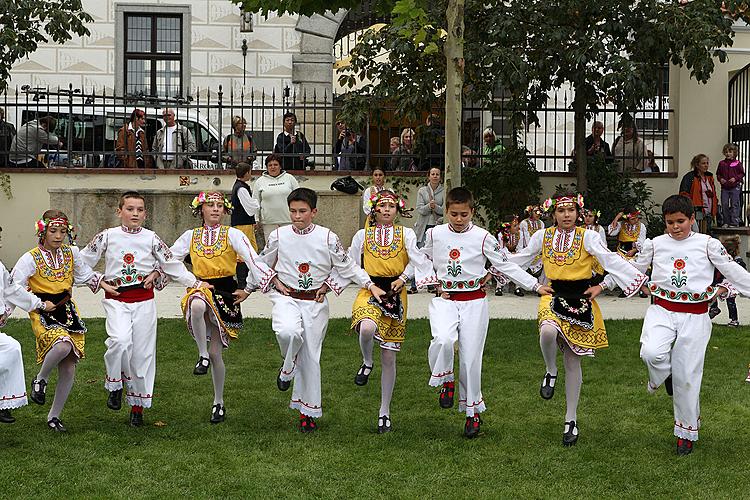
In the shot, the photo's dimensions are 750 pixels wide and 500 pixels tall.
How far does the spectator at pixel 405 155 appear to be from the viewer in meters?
17.5

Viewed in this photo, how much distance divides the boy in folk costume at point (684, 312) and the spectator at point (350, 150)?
9.96 metres

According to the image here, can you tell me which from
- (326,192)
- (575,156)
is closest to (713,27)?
(575,156)

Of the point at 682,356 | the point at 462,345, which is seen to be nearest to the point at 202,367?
the point at 462,345

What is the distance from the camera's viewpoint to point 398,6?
9.35 m

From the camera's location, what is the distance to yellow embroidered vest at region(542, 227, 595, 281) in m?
8.27

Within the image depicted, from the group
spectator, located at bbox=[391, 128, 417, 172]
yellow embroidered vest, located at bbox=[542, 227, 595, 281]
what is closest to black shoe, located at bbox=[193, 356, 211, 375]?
yellow embroidered vest, located at bbox=[542, 227, 595, 281]

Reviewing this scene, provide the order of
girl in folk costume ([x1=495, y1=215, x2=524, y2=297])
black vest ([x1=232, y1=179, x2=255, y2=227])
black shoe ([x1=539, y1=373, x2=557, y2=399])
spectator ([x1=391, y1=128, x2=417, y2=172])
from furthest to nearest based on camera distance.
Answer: spectator ([x1=391, y1=128, x2=417, y2=172])
girl in folk costume ([x1=495, y1=215, x2=524, y2=297])
black vest ([x1=232, y1=179, x2=255, y2=227])
black shoe ([x1=539, y1=373, x2=557, y2=399])

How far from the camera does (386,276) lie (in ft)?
28.9

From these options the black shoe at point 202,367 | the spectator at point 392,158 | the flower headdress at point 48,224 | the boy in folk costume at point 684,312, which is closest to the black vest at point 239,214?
the spectator at point 392,158

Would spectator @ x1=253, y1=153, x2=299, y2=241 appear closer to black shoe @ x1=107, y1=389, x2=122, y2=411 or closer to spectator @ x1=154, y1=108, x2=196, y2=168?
spectator @ x1=154, y1=108, x2=196, y2=168

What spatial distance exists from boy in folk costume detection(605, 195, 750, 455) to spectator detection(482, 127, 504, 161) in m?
9.57

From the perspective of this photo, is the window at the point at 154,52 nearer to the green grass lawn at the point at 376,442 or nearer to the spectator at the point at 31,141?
the spectator at the point at 31,141

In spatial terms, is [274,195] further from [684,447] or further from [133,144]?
[684,447]

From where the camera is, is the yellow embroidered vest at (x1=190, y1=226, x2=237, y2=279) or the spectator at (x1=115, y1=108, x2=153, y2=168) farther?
the spectator at (x1=115, y1=108, x2=153, y2=168)
